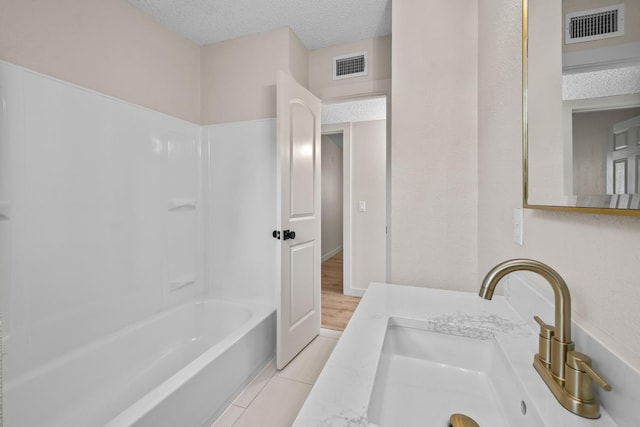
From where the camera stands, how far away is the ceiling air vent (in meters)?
2.24

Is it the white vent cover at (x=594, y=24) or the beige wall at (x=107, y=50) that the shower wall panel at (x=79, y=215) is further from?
the white vent cover at (x=594, y=24)

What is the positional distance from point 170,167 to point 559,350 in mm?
2276

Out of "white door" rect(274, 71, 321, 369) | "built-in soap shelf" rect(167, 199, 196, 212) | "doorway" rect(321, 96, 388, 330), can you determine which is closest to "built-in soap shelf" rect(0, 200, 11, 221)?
"built-in soap shelf" rect(167, 199, 196, 212)

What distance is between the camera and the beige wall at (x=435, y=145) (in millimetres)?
1356

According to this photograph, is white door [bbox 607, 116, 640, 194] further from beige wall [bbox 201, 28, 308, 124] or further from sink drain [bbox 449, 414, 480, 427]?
beige wall [bbox 201, 28, 308, 124]

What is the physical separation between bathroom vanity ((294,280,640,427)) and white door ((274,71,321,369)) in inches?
41.1

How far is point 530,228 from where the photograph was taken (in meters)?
0.79

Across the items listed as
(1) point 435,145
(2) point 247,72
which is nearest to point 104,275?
(2) point 247,72

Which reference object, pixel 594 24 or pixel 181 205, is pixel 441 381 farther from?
pixel 181 205

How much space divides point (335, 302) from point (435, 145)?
7.51 ft

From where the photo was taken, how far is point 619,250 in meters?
0.45

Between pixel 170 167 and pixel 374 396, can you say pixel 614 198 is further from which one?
pixel 170 167

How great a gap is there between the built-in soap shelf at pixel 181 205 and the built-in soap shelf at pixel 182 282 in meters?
0.54

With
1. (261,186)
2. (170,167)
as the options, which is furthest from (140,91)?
(261,186)
